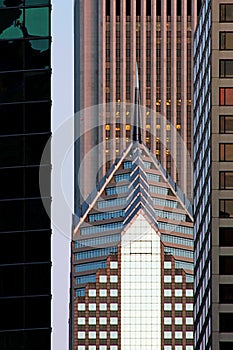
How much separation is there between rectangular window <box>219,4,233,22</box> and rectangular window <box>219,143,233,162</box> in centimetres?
1142

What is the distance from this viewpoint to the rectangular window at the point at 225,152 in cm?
15625

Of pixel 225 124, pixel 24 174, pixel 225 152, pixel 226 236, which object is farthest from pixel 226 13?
pixel 24 174

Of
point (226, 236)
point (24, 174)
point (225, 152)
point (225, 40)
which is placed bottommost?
point (226, 236)

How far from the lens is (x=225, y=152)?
15638 centimetres

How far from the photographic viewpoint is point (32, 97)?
102312mm

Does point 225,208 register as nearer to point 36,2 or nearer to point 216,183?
point 216,183

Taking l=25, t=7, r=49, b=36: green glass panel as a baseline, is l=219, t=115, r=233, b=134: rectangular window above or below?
below

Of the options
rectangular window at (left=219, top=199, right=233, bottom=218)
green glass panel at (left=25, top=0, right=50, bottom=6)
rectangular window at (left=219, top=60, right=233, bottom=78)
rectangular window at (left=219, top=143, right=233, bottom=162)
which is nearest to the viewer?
green glass panel at (left=25, top=0, right=50, bottom=6)

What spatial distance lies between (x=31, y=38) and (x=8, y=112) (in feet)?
14.5

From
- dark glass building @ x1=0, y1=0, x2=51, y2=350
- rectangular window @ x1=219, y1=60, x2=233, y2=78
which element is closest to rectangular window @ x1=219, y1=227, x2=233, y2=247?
rectangular window @ x1=219, y1=60, x2=233, y2=78

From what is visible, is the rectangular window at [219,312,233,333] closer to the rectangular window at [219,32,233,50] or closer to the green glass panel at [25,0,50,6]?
the rectangular window at [219,32,233,50]

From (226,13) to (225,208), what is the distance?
1773 cm

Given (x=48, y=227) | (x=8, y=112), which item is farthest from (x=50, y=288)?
(x=8, y=112)

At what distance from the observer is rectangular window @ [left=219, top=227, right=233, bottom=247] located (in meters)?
153
